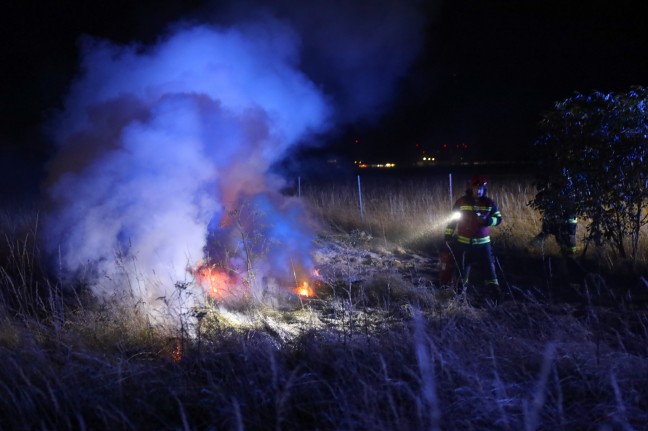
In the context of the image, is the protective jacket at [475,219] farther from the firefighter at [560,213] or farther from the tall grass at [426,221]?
the tall grass at [426,221]

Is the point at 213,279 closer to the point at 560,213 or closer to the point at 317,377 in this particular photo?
the point at 317,377

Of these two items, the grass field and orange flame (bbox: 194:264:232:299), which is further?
orange flame (bbox: 194:264:232:299)

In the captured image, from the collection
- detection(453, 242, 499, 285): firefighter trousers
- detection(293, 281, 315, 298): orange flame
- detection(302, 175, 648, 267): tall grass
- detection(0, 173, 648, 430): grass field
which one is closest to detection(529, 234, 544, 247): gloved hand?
detection(302, 175, 648, 267): tall grass

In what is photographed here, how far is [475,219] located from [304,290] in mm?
2587

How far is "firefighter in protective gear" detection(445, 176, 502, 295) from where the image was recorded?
598 centimetres

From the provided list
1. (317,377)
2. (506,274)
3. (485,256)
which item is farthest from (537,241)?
(317,377)

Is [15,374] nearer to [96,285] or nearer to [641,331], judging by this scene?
[96,285]

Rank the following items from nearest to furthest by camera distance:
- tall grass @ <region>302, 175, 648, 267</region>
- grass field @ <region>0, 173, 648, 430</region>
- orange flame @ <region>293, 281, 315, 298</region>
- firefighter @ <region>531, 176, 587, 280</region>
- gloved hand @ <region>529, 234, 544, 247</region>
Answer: grass field @ <region>0, 173, 648, 430</region> → orange flame @ <region>293, 281, 315, 298</region> → firefighter @ <region>531, 176, 587, 280</region> → gloved hand @ <region>529, 234, 544, 247</region> → tall grass @ <region>302, 175, 648, 267</region>

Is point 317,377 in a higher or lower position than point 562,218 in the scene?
lower

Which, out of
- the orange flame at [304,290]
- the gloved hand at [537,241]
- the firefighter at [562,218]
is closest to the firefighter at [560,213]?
the firefighter at [562,218]

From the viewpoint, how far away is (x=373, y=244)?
9.42m

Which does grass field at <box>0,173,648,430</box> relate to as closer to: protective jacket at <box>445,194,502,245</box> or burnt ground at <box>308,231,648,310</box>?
burnt ground at <box>308,231,648,310</box>

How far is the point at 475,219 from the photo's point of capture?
6.04m

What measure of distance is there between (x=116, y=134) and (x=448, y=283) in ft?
16.8
